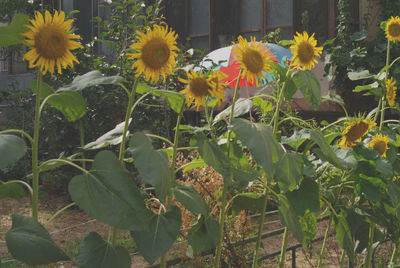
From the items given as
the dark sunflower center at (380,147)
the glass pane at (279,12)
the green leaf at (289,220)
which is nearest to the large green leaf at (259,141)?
the green leaf at (289,220)

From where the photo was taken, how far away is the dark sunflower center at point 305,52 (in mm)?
1707

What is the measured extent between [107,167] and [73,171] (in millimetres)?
4907

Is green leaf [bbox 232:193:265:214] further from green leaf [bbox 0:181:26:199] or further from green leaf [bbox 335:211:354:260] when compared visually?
green leaf [bbox 0:181:26:199]

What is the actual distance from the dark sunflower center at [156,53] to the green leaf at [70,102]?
23 centimetres

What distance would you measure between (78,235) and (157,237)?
409 centimetres

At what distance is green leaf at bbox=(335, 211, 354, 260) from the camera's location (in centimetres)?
207

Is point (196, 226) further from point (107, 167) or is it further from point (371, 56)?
point (371, 56)

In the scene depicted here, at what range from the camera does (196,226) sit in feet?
5.15

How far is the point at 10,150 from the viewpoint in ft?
3.76

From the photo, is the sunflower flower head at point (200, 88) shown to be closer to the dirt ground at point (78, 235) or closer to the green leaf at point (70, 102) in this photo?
the green leaf at point (70, 102)

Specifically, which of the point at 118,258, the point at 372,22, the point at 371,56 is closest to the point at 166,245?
the point at 118,258

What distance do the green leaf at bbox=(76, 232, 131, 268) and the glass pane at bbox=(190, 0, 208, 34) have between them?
372 inches

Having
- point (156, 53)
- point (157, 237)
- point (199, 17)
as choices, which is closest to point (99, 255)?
point (157, 237)

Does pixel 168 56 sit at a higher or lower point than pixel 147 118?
higher
